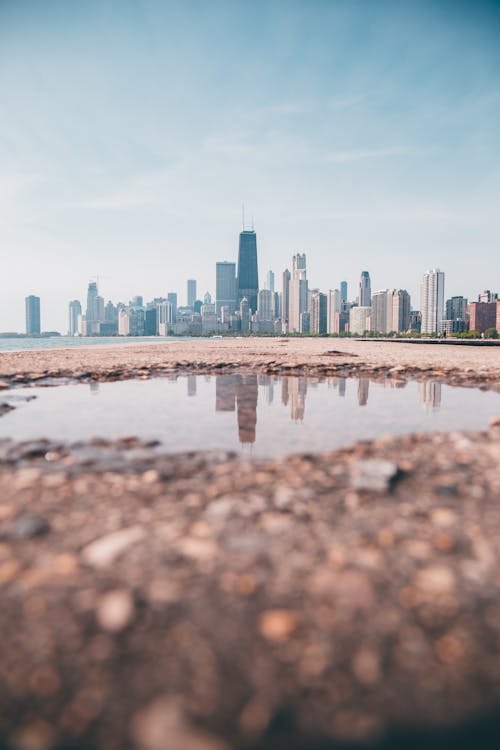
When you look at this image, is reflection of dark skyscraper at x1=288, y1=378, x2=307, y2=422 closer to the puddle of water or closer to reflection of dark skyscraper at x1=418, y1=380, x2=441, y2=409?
the puddle of water

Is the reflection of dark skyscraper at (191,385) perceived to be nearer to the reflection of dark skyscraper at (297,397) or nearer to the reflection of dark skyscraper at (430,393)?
the reflection of dark skyscraper at (297,397)

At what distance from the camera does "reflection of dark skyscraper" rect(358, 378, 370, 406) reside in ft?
24.5

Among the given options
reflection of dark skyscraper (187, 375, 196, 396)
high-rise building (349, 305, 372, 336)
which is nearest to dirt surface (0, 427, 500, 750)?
reflection of dark skyscraper (187, 375, 196, 396)

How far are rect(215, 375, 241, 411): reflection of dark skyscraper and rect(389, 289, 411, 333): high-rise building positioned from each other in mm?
169314

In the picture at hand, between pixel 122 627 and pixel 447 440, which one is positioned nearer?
pixel 122 627

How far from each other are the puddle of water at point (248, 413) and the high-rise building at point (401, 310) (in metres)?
171

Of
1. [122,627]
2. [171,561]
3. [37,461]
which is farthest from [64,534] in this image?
[37,461]

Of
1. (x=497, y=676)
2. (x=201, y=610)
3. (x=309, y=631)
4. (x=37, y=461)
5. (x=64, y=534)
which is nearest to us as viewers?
(x=497, y=676)

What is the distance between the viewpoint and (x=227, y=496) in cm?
301

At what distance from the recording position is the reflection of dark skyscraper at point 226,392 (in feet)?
23.0

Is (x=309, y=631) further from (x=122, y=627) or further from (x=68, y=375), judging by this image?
(x=68, y=375)

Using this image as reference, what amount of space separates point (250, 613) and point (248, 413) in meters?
4.61

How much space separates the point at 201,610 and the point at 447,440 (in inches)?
140

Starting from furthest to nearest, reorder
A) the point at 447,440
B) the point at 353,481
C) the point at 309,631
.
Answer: the point at 447,440 < the point at 353,481 < the point at 309,631
